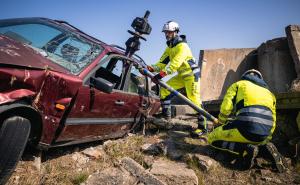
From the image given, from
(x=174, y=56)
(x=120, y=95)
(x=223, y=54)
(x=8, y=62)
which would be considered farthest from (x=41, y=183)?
Result: (x=223, y=54)

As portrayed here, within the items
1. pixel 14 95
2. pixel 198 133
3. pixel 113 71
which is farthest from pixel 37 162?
pixel 198 133

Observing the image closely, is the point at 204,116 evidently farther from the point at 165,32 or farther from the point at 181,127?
the point at 165,32

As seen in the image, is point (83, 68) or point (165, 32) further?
point (165, 32)

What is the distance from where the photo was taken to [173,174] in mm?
Answer: 3219

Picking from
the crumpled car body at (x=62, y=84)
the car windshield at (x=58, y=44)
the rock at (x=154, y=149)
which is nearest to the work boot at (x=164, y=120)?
the crumpled car body at (x=62, y=84)

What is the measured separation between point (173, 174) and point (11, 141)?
1.78 meters

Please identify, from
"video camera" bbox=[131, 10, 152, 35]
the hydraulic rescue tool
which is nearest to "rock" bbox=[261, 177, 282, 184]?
the hydraulic rescue tool

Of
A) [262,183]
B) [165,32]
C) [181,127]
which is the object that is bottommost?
[262,183]

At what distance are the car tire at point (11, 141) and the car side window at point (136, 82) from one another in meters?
1.97

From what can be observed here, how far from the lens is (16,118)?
2381 millimetres

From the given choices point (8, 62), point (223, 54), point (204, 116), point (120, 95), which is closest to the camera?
point (8, 62)

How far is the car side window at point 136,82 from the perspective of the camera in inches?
172

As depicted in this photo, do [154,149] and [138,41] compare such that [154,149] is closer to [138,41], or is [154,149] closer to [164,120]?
[164,120]

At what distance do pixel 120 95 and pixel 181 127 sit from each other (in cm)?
216
